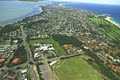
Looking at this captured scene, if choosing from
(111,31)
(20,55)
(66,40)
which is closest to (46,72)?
(20,55)

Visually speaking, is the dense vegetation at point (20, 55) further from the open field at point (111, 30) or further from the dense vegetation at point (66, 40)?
the open field at point (111, 30)

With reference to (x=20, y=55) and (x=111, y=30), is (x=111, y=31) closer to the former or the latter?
(x=111, y=30)

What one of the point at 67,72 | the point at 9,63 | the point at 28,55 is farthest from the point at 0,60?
the point at 67,72

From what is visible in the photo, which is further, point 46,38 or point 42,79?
point 46,38

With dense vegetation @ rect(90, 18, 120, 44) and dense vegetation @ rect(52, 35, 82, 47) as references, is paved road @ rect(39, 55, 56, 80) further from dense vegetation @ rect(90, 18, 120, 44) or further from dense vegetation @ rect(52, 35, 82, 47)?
dense vegetation @ rect(90, 18, 120, 44)

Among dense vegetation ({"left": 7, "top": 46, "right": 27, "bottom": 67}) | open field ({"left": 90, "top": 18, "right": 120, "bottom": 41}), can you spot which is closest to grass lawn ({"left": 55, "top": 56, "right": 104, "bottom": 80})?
dense vegetation ({"left": 7, "top": 46, "right": 27, "bottom": 67})

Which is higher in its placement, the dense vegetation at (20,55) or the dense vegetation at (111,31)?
the dense vegetation at (20,55)

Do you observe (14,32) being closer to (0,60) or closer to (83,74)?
(0,60)

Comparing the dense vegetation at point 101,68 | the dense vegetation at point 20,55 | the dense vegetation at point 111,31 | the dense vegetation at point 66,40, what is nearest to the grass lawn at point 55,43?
the dense vegetation at point 66,40
